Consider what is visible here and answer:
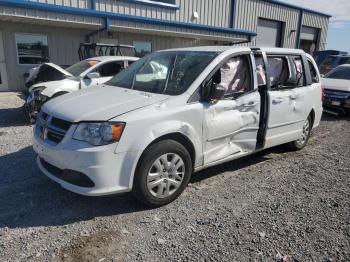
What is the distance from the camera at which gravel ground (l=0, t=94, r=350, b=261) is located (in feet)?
9.61

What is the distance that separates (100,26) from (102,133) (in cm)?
1093

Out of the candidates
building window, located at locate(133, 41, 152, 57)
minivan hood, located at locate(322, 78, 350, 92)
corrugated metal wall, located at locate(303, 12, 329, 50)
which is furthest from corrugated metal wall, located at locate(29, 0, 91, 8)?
corrugated metal wall, located at locate(303, 12, 329, 50)

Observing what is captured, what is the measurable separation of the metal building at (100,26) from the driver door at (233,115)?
9.15 m

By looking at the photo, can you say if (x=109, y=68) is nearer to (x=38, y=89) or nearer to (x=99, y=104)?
(x=38, y=89)

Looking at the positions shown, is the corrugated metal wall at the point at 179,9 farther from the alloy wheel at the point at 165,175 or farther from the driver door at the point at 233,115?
the alloy wheel at the point at 165,175

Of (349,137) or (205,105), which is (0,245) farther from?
(349,137)

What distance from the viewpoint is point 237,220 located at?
137 inches

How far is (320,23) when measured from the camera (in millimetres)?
28047

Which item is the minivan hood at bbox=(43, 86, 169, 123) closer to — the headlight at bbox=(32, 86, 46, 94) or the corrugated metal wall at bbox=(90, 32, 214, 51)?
the headlight at bbox=(32, 86, 46, 94)

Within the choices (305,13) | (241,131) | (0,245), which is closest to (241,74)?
(241,131)

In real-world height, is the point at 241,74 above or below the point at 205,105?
above

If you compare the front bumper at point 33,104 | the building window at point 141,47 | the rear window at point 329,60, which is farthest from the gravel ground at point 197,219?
the rear window at point 329,60

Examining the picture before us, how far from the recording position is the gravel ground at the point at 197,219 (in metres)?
2.93

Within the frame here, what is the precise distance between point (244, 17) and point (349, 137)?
1579cm
